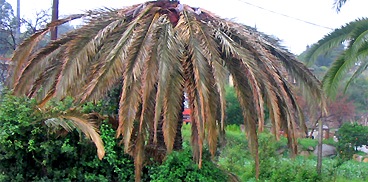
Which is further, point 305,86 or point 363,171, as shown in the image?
point 363,171

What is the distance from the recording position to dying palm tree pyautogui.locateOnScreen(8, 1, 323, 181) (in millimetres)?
4516

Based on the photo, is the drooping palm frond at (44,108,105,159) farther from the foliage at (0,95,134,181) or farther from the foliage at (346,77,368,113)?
the foliage at (346,77,368,113)

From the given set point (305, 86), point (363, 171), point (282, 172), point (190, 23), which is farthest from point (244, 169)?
point (190, 23)

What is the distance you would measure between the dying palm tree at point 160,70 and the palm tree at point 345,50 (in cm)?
289

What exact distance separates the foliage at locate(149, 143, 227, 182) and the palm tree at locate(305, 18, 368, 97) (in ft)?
15.0

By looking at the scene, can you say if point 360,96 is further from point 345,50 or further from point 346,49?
point 346,49

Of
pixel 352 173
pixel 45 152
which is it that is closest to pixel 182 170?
pixel 45 152

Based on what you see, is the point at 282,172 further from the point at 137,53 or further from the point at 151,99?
the point at 137,53

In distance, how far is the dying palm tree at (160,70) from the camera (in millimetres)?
4516

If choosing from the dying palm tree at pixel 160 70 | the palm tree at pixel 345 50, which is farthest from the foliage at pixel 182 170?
the palm tree at pixel 345 50

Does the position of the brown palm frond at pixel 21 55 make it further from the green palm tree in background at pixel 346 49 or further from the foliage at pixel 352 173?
the foliage at pixel 352 173

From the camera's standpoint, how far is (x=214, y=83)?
16.2ft

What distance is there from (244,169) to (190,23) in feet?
18.5

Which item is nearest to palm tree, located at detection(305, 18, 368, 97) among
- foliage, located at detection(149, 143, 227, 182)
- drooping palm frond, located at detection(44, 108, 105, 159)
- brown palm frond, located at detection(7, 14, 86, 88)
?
foliage, located at detection(149, 143, 227, 182)
